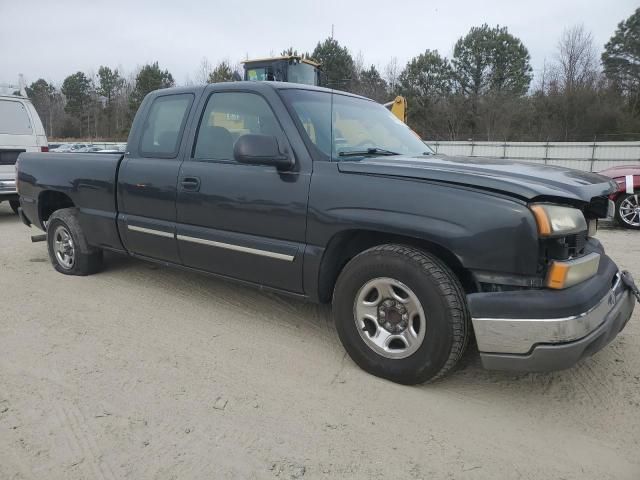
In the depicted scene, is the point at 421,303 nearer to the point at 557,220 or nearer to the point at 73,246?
the point at 557,220

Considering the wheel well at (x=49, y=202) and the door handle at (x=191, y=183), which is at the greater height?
the door handle at (x=191, y=183)

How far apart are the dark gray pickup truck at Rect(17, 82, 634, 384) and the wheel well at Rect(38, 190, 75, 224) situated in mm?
1003

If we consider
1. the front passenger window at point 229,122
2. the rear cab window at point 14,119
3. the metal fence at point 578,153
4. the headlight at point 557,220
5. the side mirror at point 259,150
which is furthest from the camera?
the metal fence at point 578,153

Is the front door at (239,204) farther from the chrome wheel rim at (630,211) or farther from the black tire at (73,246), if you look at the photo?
the chrome wheel rim at (630,211)

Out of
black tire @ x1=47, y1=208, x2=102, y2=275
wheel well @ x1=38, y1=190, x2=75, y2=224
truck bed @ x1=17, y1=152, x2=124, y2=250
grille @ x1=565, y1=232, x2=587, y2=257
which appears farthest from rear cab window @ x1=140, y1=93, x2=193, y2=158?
grille @ x1=565, y1=232, x2=587, y2=257

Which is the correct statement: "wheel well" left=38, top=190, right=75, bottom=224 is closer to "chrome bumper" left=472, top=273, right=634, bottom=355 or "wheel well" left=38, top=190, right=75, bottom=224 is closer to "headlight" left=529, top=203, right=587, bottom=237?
"chrome bumper" left=472, top=273, right=634, bottom=355

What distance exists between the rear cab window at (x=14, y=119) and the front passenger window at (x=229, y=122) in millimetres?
7149

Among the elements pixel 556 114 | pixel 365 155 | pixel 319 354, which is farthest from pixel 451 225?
pixel 556 114

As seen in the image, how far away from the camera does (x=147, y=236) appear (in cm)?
423

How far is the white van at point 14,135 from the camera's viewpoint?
29.1 feet

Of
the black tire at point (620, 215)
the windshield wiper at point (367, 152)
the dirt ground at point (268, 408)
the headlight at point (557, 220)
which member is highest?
the windshield wiper at point (367, 152)

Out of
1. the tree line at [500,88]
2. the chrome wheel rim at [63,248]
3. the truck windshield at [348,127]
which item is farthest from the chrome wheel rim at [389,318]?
the tree line at [500,88]

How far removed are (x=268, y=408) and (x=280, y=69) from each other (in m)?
10.2

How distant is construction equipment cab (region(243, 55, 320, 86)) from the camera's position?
11.7 metres
